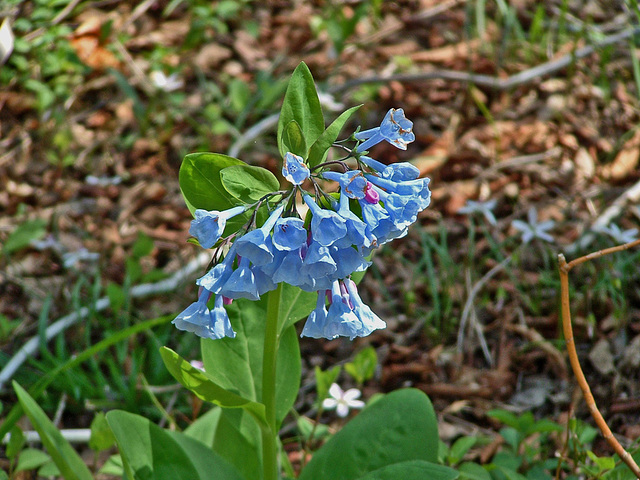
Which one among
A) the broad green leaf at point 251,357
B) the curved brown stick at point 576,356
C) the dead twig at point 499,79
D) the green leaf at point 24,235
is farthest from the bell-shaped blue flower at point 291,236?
the dead twig at point 499,79

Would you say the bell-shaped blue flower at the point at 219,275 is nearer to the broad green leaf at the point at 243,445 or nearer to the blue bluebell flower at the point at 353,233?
the blue bluebell flower at the point at 353,233

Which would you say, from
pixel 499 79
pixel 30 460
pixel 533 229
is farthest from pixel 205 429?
pixel 499 79

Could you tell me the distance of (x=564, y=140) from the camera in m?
3.26

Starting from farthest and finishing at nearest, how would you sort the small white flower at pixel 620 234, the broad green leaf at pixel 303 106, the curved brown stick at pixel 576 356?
the small white flower at pixel 620 234, the curved brown stick at pixel 576 356, the broad green leaf at pixel 303 106

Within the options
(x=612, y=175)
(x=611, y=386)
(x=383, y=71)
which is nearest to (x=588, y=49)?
(x=612, y=175)

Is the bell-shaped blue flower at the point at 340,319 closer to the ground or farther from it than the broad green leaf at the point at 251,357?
farther from it

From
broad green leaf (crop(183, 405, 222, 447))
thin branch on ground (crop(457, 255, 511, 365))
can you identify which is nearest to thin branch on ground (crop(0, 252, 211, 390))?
broad green leaf (crop(183, 405, 222, 447))

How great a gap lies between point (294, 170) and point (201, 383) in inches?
20.0

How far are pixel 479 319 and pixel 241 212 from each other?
162cm

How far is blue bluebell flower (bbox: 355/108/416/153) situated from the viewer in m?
1.22

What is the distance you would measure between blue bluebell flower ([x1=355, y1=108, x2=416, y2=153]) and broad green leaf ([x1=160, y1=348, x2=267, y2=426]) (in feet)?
1.84

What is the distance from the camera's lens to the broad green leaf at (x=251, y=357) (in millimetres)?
1662

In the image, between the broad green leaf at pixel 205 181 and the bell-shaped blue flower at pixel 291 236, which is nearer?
the bell-shaped blue flower at pixel 291 236

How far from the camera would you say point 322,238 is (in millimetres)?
1085
